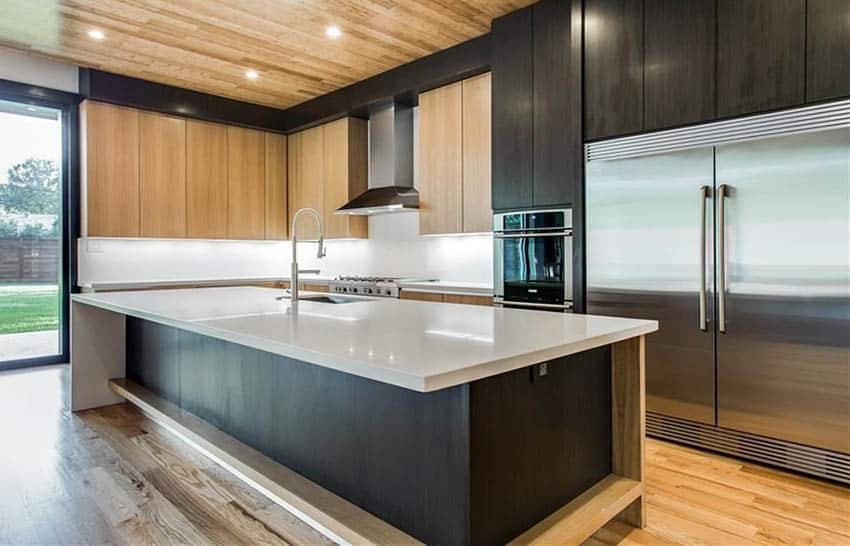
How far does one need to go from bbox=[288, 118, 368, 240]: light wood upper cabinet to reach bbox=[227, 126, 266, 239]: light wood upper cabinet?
1.29ft

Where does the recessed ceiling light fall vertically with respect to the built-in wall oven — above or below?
above

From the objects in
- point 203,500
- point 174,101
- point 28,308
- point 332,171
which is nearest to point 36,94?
point 174,101

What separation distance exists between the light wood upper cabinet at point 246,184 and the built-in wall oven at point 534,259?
3244mm

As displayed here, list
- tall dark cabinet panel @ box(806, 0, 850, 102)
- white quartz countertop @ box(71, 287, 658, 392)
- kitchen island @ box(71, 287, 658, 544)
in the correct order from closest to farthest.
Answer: white quartz countertop @ box(71, 287, 658, 392)
kitchen island @ box(71, 287, 658, 544)
tall dark cabinet panel @ box(806, 0, 850, 102)

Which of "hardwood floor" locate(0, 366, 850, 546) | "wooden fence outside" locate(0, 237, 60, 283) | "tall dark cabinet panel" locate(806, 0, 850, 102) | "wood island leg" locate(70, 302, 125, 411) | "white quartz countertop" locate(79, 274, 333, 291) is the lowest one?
"hardwood floor" locate(0, 366, 850, 546)

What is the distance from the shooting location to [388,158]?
5.30 metres

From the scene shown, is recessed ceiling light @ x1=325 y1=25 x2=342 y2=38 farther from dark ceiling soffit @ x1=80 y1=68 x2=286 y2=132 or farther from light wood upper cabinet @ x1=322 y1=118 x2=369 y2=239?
dark ceiling soffit @ x1=80 y1=68 x2=286 y2=132

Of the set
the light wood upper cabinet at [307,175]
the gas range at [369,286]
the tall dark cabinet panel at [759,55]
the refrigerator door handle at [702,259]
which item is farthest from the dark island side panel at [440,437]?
the light wood upper cabinet at [307,175]

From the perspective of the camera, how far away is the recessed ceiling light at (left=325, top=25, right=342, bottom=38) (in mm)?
3912

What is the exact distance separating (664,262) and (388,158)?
305 cm

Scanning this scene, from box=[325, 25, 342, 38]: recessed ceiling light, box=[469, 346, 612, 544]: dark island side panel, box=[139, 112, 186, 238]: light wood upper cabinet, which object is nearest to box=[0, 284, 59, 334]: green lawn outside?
box=[139, 112, 186, 238]: light wood upper cabinet

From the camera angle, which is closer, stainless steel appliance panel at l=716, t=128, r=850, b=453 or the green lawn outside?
stainless steel appliance panel at l=716, t=128, r=850, b=453

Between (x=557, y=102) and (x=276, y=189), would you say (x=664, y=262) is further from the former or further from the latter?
(x=276, y=189)

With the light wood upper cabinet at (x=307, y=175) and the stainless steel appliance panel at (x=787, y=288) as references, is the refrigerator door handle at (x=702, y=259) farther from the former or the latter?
the light wood upper cabinet at (x=307, y=175)
